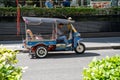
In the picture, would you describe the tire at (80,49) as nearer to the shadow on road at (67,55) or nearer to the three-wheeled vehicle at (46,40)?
the three-wheeled vehicle at (46,40)

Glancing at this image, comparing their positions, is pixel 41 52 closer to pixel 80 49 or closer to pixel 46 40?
pixel 46 40

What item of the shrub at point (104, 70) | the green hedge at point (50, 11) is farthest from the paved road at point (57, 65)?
the shrub at point (104, 70)

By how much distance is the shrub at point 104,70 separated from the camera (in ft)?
13.1

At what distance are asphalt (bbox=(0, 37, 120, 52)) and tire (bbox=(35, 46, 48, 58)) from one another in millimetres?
2047

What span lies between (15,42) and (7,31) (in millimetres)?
1528

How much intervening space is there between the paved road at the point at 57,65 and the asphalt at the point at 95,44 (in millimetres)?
777

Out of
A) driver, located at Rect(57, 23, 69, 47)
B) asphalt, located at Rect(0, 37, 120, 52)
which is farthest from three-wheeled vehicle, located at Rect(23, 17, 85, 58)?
asphalt, located at Rect(0, 37, 120, 52)

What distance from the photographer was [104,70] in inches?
162

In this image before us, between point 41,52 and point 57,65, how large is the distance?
1973mm

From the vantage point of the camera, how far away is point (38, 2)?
22.0 m

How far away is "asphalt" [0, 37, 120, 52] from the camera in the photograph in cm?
1660

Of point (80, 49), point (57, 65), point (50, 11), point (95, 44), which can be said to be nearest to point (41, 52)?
point (80, 49)

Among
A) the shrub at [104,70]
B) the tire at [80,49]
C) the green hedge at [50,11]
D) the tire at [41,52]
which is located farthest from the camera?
the green hedge at [50,11]

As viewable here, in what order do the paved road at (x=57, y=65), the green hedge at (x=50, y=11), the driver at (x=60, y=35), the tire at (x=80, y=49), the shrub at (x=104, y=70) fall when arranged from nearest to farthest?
the shrub at (x=104, y=70), the paved road at (x=57, y=65), the driver at (x=60, y=35), the tire at (x=80, y=49), the green hedge at (x=50, y=11)
